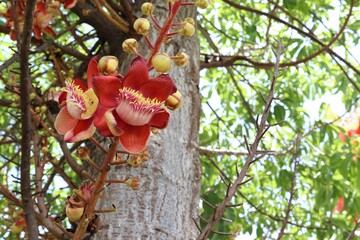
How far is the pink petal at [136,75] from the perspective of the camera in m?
0.84

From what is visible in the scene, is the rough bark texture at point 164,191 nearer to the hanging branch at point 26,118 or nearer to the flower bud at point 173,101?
the hanging branch at point 26,118

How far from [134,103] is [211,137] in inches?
79.6

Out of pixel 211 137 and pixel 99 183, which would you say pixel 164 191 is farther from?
pixel 211 137

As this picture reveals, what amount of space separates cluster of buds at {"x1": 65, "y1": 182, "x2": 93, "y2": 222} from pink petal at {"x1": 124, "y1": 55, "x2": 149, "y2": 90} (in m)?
0.16

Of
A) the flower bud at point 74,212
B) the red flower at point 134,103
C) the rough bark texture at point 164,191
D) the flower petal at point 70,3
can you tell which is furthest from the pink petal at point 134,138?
the flower petal at point 70,3

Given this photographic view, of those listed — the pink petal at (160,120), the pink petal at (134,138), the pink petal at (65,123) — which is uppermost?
the pink petal at (160,120)

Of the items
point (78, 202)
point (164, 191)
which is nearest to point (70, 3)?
point (164, 191)

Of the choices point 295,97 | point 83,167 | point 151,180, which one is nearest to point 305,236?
point 295,97

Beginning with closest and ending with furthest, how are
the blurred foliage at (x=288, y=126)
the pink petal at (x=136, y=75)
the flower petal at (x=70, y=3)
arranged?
the pink petal at (x=136, y=75), the flower petal at (x=70, y=3), the blurred foliage at (x=288, y=126)

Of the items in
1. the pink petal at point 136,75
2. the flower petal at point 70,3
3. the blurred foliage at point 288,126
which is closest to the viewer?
the pink petal at point 136,75

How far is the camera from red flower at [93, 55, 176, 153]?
0.81 metres

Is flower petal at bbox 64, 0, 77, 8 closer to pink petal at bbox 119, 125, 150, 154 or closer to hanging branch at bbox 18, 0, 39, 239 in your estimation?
hanging branch at bbox 18, 0, 39, 239

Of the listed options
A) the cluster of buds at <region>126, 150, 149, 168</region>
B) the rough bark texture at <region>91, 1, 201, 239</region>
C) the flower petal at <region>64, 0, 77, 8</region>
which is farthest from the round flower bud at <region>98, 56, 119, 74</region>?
the flower petal at <region>64, 0, 77, 8</region>

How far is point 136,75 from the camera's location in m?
0.84
